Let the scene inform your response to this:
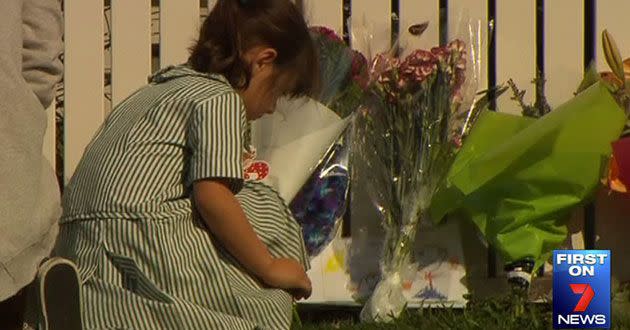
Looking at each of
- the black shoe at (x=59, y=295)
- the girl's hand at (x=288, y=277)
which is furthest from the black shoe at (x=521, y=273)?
the black shoe at (x=59, y=295)

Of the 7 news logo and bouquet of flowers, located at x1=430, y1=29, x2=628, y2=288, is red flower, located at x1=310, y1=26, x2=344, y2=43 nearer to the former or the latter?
A: bouquet of flowers, located at x1=430, y1=29, x2=628, y2=288

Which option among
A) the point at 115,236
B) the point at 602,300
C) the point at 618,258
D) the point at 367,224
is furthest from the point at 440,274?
the point at 115,236

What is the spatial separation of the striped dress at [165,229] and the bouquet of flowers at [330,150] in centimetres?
155

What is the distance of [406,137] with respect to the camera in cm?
501

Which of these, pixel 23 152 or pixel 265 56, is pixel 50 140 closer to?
pixel 265 56

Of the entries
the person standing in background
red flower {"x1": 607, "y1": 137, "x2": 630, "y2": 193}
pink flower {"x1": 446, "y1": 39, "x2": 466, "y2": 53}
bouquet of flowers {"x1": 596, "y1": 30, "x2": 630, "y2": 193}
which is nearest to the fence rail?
pink flower {"x1": 446, "y1": 39, "x2": 466, "y2": 53}

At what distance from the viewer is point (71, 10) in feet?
17.8

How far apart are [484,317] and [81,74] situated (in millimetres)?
1858

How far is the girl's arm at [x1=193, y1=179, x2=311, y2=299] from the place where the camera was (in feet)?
11.1

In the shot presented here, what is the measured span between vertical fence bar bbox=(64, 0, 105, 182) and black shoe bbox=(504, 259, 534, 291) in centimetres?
174

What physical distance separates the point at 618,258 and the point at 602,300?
1.14 meters

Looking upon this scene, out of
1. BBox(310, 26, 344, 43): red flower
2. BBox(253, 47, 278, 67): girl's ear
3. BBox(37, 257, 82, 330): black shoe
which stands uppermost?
BBox(253, 47, 278, 67): girl's ear

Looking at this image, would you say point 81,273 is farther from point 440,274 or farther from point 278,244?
point 440,274

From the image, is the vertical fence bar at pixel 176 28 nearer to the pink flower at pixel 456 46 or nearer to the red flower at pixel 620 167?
the pink flower at pixel 456 46
